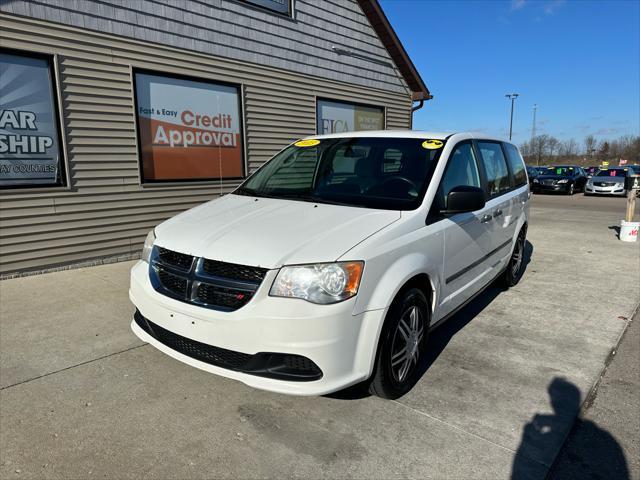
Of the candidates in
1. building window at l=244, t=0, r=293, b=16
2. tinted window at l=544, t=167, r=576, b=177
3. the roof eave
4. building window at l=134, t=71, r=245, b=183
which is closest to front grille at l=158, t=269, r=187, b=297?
building window at l=134, t=71, r=245, b=183

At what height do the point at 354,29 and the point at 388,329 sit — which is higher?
the point at 354,29

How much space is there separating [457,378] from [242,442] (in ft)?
5.24

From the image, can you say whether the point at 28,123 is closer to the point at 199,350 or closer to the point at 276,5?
the point at 199,350

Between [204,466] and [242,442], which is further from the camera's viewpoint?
[242,442]

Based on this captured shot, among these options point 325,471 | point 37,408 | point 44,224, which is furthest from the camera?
point 44,224

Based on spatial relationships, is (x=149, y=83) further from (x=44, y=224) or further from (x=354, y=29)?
(x=354, y=29)

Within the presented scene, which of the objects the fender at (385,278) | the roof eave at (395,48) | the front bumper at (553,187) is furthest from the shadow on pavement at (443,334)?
the front bumper at (553,187)

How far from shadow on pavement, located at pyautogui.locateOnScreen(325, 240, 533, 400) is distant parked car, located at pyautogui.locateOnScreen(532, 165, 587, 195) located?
19.7 meters

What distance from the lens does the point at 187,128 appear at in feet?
23.2

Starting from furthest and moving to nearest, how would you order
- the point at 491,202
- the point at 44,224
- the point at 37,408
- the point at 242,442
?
the point at 44,224 → the point at 491,202 → the point at 37,408 → the point at 242,442

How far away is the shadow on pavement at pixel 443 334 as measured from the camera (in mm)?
2975

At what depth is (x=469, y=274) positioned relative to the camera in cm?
376

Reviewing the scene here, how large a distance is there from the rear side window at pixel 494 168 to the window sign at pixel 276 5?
5.07 m

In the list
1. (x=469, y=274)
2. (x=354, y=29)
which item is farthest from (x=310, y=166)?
(x=354, y=29)
